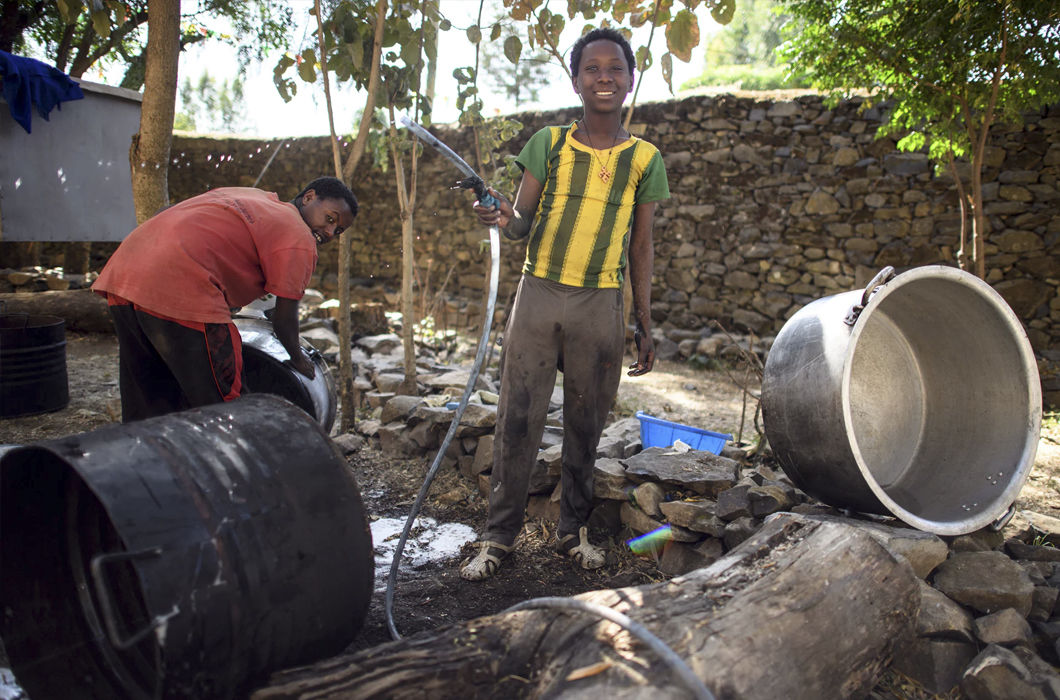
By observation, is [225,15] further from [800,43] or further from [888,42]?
[888,42]

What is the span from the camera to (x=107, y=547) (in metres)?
2.06

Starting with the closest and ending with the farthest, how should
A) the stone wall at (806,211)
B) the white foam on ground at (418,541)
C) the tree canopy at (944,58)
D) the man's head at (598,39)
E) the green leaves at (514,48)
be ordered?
the man's head at (598,39) → the white foam on ground at (418,541) → the green leaves at (514,48) → the tree canopy at (944,58) → the stone wall at (806,211)

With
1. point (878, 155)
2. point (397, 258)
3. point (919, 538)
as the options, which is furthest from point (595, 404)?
point (397, 258)

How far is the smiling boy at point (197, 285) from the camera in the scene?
232 centimetres

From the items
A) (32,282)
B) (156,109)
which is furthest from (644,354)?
(32,282)

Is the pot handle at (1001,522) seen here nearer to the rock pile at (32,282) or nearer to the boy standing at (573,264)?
the boy standing at (573,264)

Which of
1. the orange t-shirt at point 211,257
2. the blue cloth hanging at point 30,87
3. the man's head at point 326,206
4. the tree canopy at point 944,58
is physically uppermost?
the tree canopy at point 944,58

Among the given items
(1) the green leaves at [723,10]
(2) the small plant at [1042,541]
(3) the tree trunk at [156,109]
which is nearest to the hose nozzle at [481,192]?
(1) the green leaves at [723,10]

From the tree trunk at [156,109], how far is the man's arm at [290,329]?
1.60m

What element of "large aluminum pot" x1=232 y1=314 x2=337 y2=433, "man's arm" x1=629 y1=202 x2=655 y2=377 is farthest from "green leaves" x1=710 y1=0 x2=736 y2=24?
"large aluminum pot" x1=232 y1=314 x2=337 y2=433

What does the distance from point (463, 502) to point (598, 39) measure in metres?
2.25

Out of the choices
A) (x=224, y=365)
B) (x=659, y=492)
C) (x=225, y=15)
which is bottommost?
(x=659, y=492)

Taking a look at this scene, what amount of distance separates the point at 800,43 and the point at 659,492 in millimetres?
4691

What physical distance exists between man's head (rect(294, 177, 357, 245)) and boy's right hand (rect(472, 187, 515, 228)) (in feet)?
1.99
